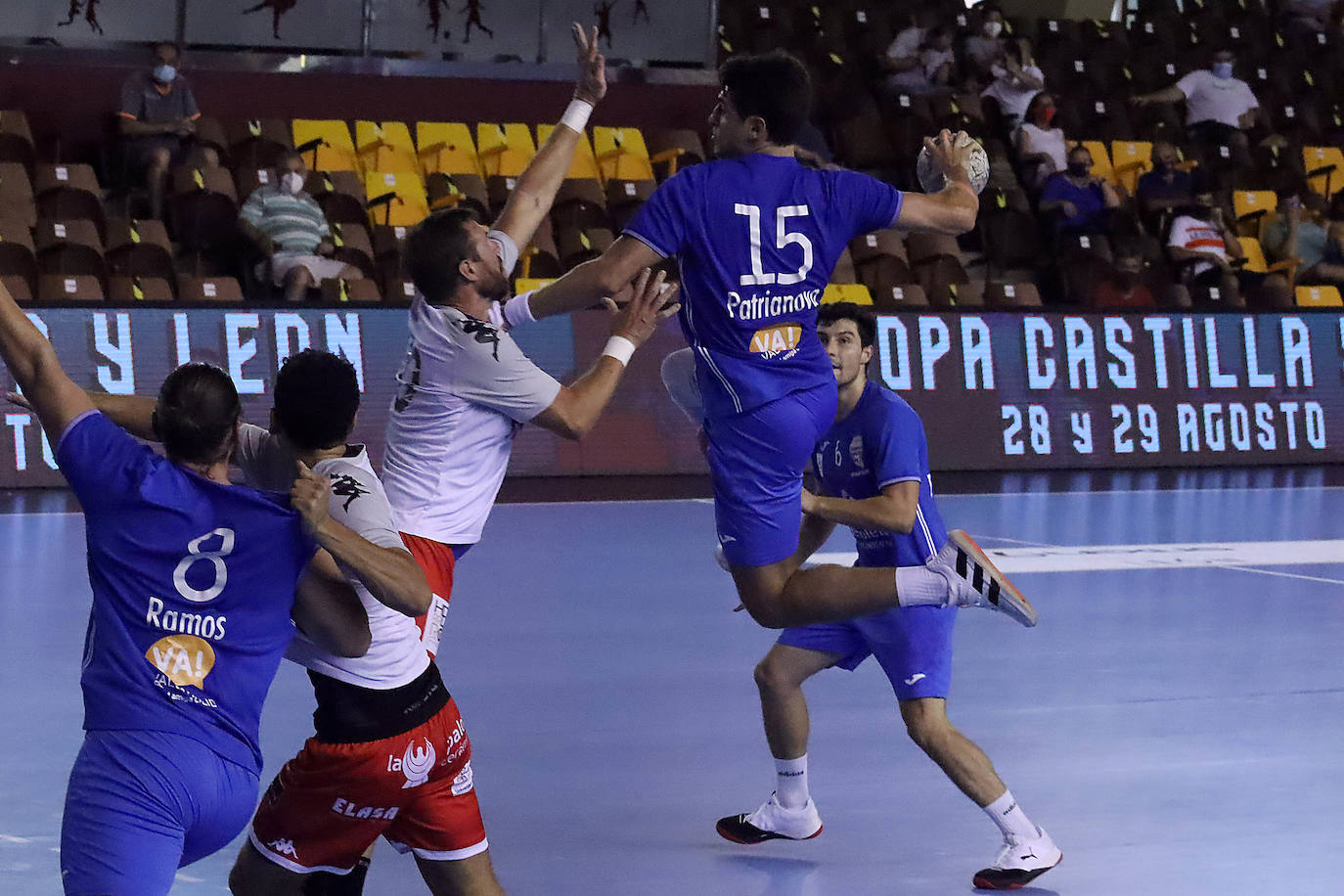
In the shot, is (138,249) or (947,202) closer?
(947,202)

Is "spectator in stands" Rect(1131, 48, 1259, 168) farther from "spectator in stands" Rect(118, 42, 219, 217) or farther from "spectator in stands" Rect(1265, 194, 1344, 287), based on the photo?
"spectator in stands" Rect(118, 42, 219, 217)

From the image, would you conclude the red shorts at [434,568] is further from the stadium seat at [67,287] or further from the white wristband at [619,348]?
the stadium seat at [67,287]

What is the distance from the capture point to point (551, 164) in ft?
17.3

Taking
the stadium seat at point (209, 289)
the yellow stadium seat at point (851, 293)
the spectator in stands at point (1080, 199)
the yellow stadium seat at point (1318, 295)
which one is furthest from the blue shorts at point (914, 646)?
the yellow stadium seat at point (1318, 295)

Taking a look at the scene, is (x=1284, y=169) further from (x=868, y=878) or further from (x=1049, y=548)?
(x=868, y=878)

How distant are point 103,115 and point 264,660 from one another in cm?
1424

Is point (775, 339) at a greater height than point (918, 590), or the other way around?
point (775, 339)

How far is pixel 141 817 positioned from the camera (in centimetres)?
338

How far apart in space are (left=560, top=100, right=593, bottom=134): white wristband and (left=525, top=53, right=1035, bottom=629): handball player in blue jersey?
15.5 inches

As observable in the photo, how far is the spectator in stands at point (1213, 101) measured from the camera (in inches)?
834

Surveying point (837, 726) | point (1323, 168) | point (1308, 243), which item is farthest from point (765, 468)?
point (1323, 168)

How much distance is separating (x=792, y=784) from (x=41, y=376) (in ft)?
9.37

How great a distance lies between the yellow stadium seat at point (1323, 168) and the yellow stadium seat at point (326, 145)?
11468 mm

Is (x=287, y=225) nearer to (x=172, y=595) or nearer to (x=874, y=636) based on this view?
→ (x=874, y=636)
